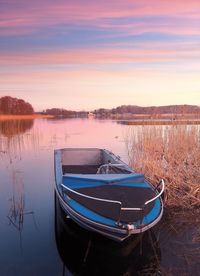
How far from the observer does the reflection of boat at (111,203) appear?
4184 millimetres

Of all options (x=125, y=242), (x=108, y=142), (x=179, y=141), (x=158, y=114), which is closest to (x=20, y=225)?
(x=125, y=242)

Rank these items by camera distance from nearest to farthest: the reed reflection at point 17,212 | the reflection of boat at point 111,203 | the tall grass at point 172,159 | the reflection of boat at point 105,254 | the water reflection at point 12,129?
the reflection of boat at point 111,203, the reflection of boat at point 105,254, the reed reflection at point 17,212, the tall grass at point 172,159, the water reflection at point 12,129

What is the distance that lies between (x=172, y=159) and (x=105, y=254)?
444 centimetres

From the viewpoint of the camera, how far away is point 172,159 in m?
8.69

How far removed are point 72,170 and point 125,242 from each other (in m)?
3.94

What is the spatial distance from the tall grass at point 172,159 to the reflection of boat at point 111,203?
1551 millimetres

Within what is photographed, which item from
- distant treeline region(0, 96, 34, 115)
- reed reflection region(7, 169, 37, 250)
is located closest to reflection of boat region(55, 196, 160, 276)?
reed reflection region(7, 169, 37, 250)

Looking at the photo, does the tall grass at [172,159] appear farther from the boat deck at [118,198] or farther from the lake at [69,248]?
the boat deck at [118,198]

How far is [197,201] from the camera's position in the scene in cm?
652

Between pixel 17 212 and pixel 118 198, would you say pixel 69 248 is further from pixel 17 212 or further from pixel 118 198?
pixel 17 212

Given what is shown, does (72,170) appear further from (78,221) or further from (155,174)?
(78,221)

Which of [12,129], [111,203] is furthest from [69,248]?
[12,129]

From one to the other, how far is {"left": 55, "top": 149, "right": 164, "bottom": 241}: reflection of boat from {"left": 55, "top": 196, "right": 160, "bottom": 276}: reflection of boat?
1.04 feet

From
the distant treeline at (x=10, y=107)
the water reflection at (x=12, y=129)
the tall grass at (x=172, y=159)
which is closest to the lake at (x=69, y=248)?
the tall grass at (x=172, y=159)
